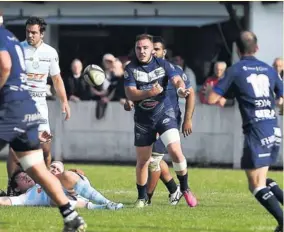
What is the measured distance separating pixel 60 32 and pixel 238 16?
478 centimetres

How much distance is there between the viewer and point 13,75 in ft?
34.6

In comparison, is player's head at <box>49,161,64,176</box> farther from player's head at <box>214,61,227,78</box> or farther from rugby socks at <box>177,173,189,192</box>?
player's head at <box>214,61,227,78</box>

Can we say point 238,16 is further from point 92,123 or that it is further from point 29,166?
point 29,166

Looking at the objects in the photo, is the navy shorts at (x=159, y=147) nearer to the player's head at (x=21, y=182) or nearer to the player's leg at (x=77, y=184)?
the player's leg at (x=77, y=184)

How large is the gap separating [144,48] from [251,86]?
2.75 m

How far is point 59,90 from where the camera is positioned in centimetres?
1470

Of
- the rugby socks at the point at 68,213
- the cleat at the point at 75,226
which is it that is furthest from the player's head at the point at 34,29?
the cleat at the point at 75,226

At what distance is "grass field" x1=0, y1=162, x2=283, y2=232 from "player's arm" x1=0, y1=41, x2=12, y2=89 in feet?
5.23

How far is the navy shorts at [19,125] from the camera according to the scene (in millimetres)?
10500

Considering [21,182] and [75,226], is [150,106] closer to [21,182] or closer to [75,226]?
[21,182]

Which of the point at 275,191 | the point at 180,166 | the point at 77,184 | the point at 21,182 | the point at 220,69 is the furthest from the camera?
the point at 220,69

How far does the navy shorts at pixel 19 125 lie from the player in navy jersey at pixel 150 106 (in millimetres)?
2841

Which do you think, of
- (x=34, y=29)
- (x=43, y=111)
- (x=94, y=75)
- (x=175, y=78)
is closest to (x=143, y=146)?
(x=175, y=78)

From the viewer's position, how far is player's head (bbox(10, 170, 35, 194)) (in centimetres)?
1332
